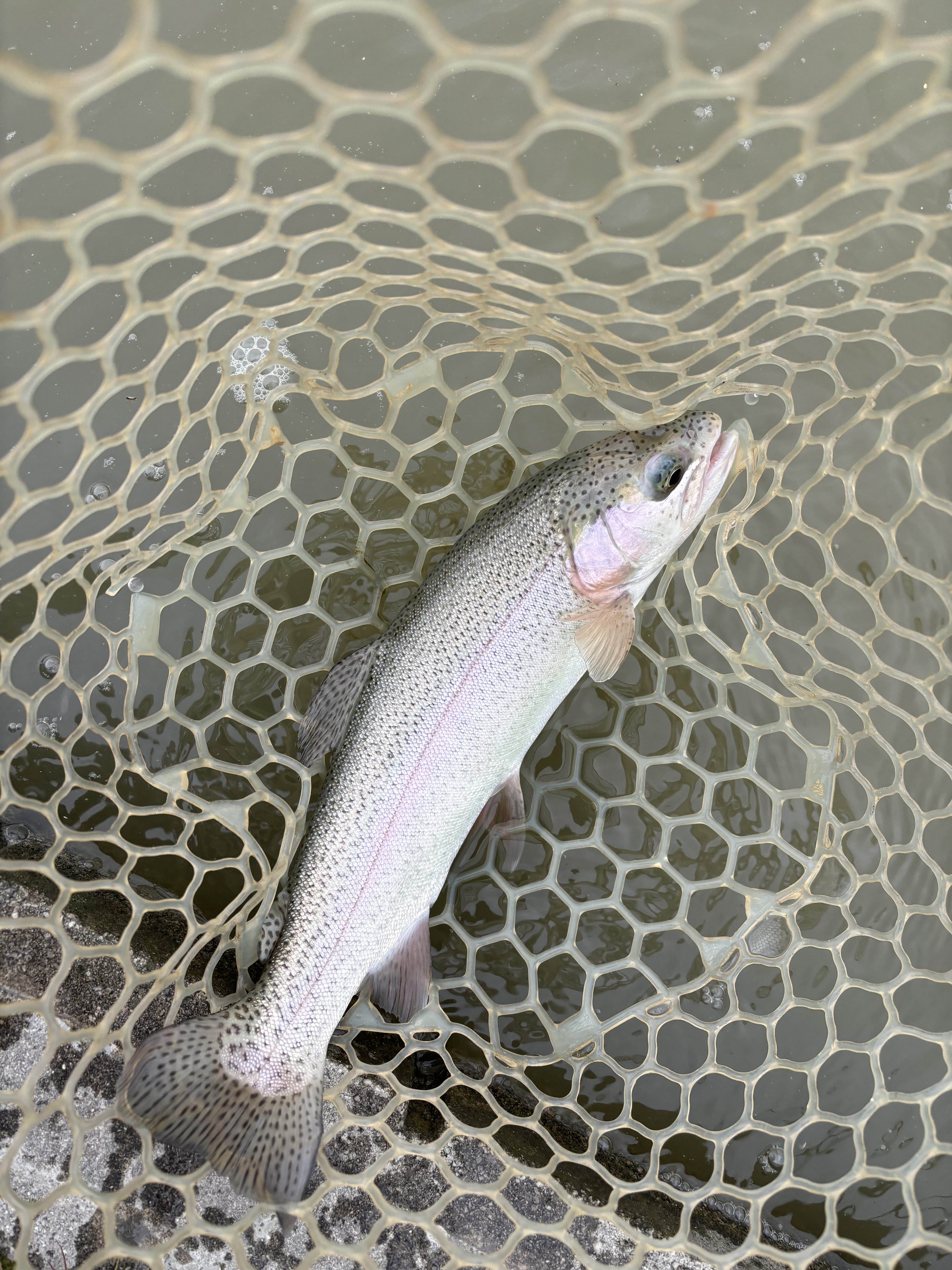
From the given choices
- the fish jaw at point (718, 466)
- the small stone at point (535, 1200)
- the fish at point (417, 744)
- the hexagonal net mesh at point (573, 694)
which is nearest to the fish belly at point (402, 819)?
the fish at point (417, 744)

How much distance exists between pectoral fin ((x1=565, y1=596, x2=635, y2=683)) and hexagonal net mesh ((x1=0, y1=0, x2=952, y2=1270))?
0.50 meters

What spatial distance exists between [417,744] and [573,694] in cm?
81

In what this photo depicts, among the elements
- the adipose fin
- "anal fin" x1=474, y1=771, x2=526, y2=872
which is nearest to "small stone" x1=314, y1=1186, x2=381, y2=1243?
the adipose fin

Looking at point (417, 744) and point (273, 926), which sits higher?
point (417, 744)

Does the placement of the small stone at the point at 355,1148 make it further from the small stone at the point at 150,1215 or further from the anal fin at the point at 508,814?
the anal fin at the point at 508,814

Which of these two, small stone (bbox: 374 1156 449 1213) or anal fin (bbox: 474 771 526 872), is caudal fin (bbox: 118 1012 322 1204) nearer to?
small stone (bbox: 374 1156 449 1213)

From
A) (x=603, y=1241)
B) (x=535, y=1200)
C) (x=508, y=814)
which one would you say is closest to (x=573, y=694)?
(x=508, y=814)

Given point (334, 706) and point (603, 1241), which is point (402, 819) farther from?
point (603, 1241)

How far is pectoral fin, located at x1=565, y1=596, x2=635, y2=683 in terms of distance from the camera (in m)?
2.66

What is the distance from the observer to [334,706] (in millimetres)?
2715

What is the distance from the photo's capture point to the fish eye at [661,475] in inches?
103

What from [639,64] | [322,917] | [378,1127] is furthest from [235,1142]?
[639,64]

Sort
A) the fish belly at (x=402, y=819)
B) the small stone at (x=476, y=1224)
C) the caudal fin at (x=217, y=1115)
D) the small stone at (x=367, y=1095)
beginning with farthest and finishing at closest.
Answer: the small stone at (x=367, y=1095), the small stone at (x=476, y=1224), the fish belly at (x=402, y=819), the caudal fin at (x=217, y=1115)

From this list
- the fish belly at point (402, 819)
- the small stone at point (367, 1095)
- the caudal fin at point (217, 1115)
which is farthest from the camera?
the small stone at point (367, 1095)
